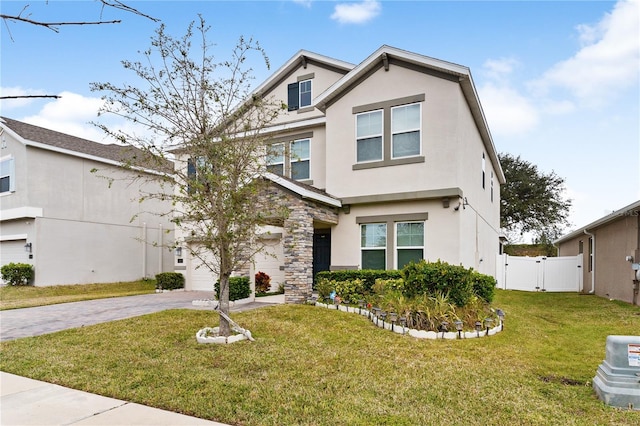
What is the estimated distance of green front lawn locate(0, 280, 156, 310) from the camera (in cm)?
1563

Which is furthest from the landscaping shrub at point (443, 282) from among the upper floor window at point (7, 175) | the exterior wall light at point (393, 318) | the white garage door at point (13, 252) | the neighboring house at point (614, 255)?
the upper floor window at point (7, 175)

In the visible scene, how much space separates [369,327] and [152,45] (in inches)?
290

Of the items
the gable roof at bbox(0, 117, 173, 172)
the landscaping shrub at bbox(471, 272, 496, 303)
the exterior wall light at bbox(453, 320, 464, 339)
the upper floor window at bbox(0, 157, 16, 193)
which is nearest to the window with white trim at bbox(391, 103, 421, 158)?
the landscaping shrub at bbox(471, 272, 496, 303)

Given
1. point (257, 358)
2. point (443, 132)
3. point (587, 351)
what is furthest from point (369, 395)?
point (443, 132)

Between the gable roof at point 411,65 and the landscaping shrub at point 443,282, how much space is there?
595cm

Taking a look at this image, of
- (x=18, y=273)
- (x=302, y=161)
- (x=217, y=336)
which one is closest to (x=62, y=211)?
(x=18, y=273)

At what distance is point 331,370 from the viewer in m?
6.07

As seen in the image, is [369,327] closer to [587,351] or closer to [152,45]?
[587,351]

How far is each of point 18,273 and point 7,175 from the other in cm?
483

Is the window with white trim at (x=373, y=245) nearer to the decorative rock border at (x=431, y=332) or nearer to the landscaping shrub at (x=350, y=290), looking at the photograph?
the landscaping shrub at (x=350, y=290)

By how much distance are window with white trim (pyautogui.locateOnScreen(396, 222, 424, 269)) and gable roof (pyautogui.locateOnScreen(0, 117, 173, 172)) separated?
1228 cm

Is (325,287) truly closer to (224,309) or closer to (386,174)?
(386,174)

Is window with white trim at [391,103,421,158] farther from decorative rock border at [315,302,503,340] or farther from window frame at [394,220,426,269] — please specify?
decorative rock border at [315,302,503,340]

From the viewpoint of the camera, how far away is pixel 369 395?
16.6 ft
